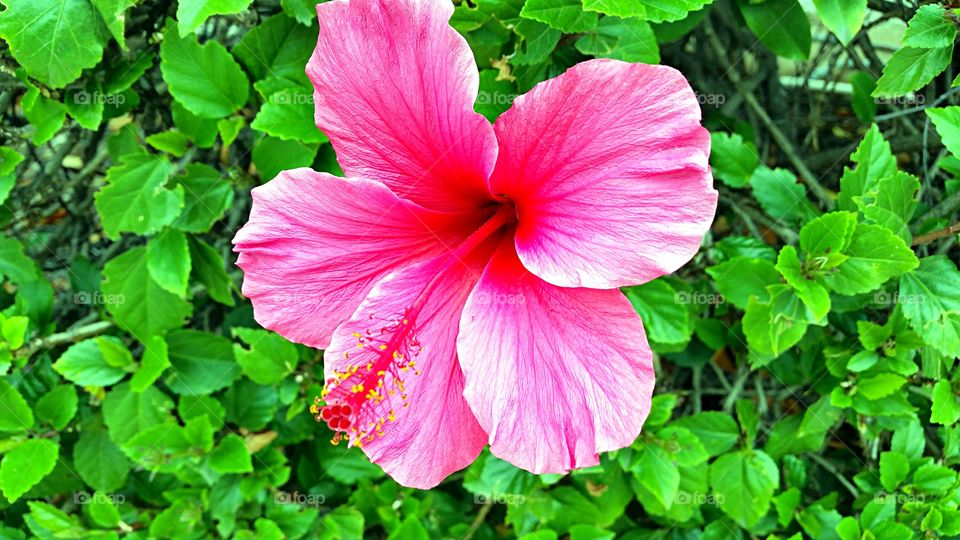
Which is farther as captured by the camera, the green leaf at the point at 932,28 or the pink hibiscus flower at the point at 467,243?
the green leaf at the point at 932,28

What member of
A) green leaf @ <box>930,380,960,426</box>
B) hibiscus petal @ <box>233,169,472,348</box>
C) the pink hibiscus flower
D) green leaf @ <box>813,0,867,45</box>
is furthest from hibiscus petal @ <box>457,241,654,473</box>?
green leaf @ <box>930,380,960,426</box>

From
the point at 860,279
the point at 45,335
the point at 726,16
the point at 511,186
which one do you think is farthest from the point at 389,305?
the point at 726,16

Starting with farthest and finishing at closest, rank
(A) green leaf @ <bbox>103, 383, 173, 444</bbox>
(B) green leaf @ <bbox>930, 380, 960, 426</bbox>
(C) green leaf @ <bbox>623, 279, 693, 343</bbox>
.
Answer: (A) green leaf @ <bbox>103, 383, 173, 444</bbox> < (C) green leaf @ <bbox>623, 279, 693, 343</bbox> < (B) green leaf @ <bbox>930, 380, 960, 426</bbox>

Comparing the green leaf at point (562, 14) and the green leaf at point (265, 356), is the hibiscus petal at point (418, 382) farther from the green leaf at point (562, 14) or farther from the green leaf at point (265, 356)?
the green leaf at point (265, 356)

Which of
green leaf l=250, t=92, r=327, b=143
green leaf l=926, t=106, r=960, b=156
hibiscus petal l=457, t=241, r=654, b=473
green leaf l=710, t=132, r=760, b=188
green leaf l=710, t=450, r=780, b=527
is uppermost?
green leaf l=926, t=106, r=960, b=156

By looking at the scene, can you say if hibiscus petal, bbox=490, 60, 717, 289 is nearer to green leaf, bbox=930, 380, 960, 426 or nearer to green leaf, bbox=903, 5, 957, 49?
green leaf, bbox=903, 5, 957, 49

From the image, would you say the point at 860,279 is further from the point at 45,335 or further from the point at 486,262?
the point at 45,335

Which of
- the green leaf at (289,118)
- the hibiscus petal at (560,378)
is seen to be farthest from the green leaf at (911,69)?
the green leaf at (289,118)

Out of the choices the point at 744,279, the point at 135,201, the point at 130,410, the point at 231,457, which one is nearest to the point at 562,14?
the point at 744,279
